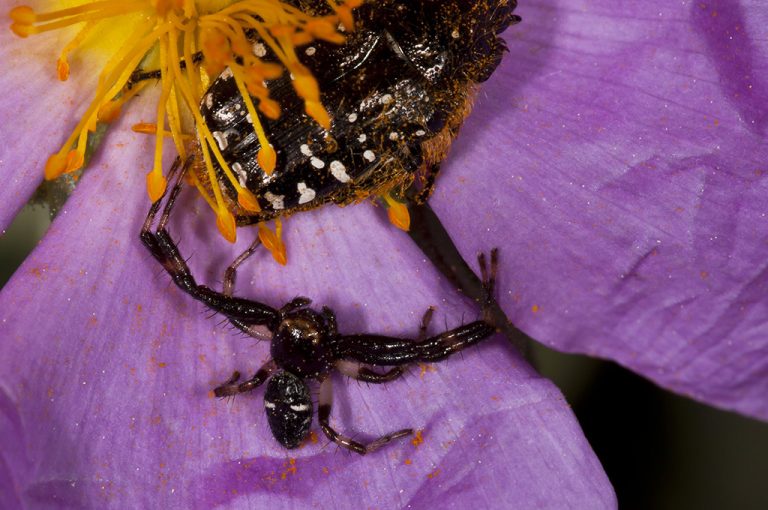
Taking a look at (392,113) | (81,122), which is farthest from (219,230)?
(392,113)

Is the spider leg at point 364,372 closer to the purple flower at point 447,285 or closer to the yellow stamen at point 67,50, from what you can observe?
the purple flower at point 447,285

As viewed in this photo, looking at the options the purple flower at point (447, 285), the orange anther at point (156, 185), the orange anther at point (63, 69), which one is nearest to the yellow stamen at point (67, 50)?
the orange anther at point (63, 69)

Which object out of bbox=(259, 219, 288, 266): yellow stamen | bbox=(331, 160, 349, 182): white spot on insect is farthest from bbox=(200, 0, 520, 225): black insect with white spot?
bbox=(259, 219, 288, 266): yellow stamen

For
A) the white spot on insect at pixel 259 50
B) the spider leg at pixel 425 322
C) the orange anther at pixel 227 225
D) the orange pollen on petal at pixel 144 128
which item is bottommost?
the spider leg at pixel 425 322

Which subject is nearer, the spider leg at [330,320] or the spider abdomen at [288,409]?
the spider abdomen at [288,409]

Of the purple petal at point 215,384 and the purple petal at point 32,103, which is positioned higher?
the purple petal at point 32,103

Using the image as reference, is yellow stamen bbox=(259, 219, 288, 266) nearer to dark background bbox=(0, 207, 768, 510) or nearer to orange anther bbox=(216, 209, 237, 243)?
orange anther bbox=(216, 209, 237, 243)
